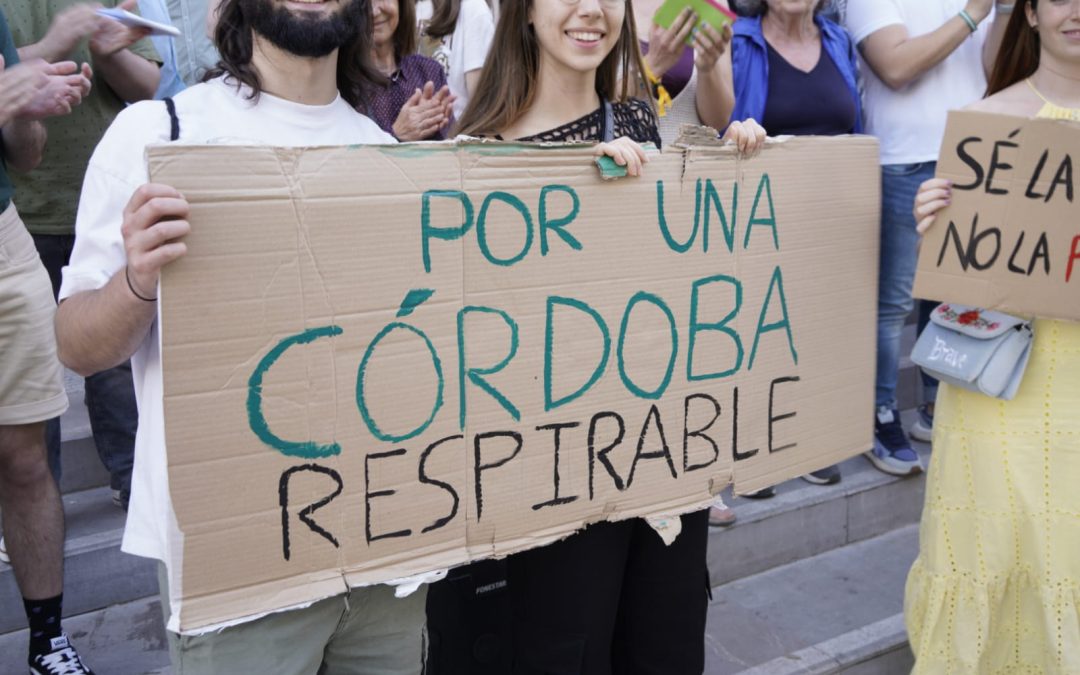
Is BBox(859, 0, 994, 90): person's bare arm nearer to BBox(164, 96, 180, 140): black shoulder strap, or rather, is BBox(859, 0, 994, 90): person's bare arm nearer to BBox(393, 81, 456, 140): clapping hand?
BBox(393, 81, 456, 140): clapping hand

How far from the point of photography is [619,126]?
2.09m

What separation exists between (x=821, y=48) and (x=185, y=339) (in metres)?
2.77

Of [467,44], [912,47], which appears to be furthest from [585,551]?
[912,47]

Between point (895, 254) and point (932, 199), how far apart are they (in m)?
1.61

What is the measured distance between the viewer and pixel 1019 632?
2.31 m

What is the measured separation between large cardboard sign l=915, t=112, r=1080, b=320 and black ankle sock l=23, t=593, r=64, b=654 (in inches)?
88.1

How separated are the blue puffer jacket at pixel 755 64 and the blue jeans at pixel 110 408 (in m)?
2.13

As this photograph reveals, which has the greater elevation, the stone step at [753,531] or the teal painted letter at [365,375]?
the teal painted letter at [365,375]

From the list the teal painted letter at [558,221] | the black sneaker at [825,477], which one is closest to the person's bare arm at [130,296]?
the teal painted letter at [558,221]

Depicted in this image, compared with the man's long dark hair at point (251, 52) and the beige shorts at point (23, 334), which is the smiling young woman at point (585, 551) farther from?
the beige shorts at point (23, 334)

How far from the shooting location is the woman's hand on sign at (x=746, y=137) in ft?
6.30

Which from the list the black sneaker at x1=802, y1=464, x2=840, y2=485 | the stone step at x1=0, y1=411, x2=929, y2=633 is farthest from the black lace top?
the black sneaker at x1=802, y1=464, x2=840, y2=485

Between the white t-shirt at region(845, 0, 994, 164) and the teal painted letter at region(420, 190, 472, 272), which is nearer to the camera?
the teal painted letter at region(420, 190, 472, 272)

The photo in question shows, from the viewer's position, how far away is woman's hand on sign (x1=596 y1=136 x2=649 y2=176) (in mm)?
1761
